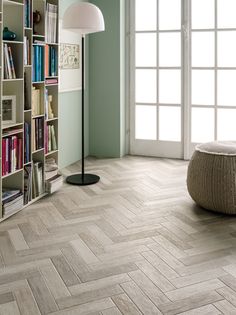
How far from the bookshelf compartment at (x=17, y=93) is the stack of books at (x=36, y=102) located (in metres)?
0.21

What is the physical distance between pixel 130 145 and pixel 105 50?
1.28 meters

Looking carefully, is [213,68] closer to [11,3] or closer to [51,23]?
[51,23]

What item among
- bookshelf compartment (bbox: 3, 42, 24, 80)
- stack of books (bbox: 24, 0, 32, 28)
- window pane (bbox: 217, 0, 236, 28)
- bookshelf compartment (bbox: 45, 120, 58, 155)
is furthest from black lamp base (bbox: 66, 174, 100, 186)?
window pane (bbox: 217, 0, 236, 28)

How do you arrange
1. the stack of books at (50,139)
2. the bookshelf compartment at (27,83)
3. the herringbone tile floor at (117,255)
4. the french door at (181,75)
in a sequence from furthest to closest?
the french door at (181,75) < the stack of books at (50,139) < the bookshelf compartment at (27,83) < the herringbone tile floor at (117,255)

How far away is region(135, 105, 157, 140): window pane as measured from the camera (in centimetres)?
560

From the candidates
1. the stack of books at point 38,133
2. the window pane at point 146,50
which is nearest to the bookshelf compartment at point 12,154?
the stack of books at point 38,133

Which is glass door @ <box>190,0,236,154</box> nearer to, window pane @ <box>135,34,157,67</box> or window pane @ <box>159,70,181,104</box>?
window pane @ <box>159,70,181,104</box>

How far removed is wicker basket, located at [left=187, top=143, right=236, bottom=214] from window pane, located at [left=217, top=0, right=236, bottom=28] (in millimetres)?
2294

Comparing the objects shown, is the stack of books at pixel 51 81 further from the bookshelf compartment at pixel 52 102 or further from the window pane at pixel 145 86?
the window pane at pixel 145 86

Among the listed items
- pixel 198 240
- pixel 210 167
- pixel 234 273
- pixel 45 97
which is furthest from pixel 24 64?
pixel 234 273

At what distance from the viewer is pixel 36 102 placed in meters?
3.77

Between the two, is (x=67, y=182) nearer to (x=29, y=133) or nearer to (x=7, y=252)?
(x=29, y=133)

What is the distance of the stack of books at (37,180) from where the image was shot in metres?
3.79

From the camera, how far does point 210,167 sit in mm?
3350
